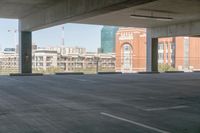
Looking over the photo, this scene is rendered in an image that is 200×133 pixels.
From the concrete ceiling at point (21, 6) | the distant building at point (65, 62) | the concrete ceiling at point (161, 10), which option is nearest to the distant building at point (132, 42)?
the distant building at point (65, 62)

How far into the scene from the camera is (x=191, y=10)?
26875 mm

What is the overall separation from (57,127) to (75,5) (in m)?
→ 13.9

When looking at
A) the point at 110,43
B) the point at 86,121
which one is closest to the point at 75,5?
the point at 86,121

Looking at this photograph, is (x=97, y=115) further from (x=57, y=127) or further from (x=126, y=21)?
(x=126, y=21)

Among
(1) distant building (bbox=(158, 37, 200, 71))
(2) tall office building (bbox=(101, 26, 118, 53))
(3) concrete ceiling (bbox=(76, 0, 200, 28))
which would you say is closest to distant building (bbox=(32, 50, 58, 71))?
(3) concrete ceiling (bbox=(76, 0, 200, 28))

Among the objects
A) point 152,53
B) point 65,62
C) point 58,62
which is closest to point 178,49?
point 58,62

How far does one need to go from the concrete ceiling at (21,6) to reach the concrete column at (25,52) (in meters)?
4.07

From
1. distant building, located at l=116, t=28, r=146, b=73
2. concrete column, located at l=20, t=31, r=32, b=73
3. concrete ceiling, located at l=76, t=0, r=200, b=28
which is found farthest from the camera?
distant building, located at l=116, t=28, r=146, b=73

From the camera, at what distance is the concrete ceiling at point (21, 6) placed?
938 inches

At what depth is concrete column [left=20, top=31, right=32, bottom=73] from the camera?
3500cm

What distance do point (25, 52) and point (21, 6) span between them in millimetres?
10076

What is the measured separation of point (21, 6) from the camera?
2605cm

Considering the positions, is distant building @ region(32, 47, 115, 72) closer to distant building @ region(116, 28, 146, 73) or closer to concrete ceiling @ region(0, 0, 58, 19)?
concrete ceiling @ region(0, 0, 58, 19)

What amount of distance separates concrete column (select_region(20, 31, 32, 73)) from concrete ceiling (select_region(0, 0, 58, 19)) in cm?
407
